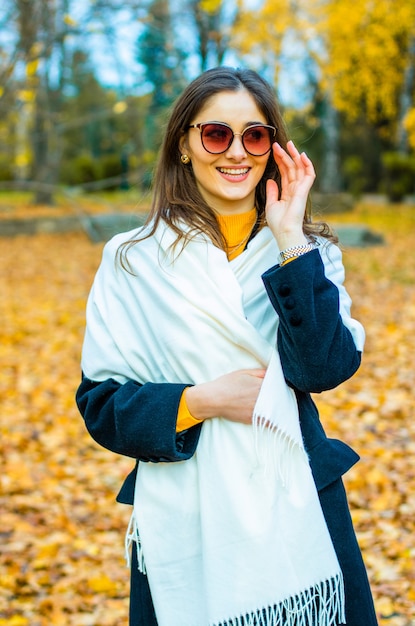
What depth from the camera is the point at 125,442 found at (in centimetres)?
162

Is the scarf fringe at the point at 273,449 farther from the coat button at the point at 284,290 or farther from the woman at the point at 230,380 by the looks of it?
the coat button at the point at 284,290

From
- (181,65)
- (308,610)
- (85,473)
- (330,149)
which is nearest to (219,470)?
(308,610)

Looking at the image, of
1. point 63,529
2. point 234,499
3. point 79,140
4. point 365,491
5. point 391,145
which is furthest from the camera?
point 79,140

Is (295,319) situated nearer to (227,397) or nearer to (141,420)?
(227,397)

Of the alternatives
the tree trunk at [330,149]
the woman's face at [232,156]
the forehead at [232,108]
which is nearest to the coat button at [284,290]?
the woman's face at [232,156]

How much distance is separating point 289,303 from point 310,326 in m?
0.07

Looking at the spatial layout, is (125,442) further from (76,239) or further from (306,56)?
(306,56)

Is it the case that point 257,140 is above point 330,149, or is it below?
below

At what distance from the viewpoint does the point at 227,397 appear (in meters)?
1.58

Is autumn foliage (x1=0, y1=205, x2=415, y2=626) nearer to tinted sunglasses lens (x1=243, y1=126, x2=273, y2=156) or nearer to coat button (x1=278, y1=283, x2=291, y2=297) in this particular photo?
coat button (x1=278, y1=283, x2=291, y2=297)

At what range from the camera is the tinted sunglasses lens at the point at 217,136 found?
171 cm

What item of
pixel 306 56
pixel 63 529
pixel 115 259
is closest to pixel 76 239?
pixel 306 56

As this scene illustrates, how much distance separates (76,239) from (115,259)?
13.9 meters

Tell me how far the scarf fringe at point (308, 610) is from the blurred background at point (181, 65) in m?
4.66
